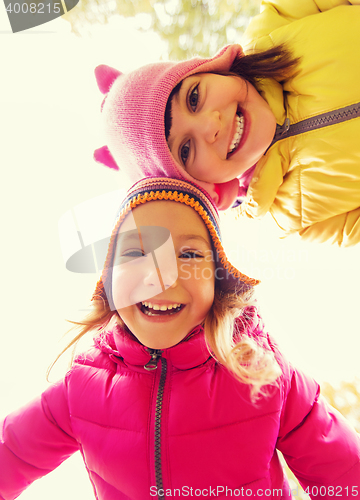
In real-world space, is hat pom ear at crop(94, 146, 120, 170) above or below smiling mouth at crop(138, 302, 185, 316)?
above

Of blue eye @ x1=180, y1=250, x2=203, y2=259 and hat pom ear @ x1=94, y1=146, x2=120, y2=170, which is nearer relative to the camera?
blue eye @ x1=180, y1=250, x2=203, y2=259

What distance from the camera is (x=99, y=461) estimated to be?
72 cm

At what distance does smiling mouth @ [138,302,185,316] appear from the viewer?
2.36ft

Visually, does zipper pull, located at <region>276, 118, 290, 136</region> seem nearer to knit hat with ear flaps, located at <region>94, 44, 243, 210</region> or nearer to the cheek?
knit hat with ear flaps, located at <region>94, 44, 243, 210</region>

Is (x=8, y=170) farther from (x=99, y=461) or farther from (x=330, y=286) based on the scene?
(x=330, y=286)

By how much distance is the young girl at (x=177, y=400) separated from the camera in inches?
27.2

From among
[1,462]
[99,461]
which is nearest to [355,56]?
[99,461]

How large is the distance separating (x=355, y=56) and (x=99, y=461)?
116cm

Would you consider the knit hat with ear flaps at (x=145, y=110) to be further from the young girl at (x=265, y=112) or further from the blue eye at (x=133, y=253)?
the blue eye at (x=133, y=253)

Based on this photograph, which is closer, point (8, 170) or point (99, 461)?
point (99, 461)

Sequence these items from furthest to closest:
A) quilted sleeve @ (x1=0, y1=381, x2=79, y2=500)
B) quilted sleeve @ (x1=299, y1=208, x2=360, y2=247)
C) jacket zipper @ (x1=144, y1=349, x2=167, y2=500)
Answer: quilted sleeve @ (x1=299, y1=208, x2=360, y2=247)
quilted sleeve @ (x1=0, y1=381, x2=79, y2=500)
jacket zipper @ (x1=144, y1=349, x2=167, y2=500)

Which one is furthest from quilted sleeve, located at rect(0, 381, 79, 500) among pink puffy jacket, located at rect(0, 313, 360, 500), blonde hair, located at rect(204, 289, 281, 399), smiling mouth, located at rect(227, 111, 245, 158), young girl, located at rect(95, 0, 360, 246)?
smiling mouth, located at rect(227, 111, 245, 158)

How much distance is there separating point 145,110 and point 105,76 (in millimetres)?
227

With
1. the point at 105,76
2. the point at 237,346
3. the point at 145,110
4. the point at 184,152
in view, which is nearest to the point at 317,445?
the point at 237,346
